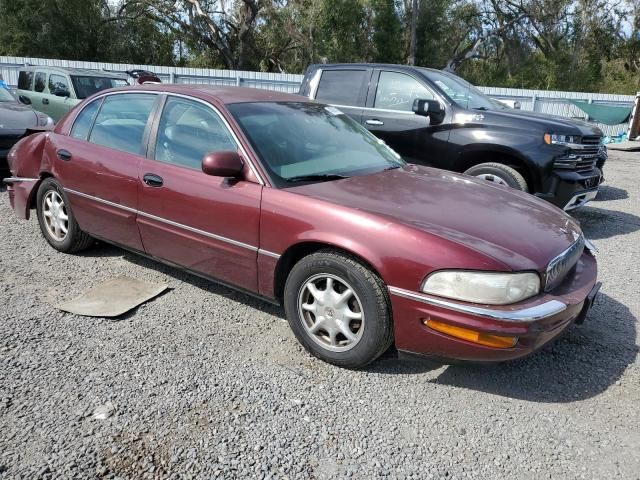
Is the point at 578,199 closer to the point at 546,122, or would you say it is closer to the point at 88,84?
the point at 546,122

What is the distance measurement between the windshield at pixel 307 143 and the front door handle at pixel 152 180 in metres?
0.72

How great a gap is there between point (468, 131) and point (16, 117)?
648 centimetres

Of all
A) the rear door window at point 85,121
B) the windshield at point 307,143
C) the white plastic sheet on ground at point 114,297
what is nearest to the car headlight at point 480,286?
the windshield at point 307,143

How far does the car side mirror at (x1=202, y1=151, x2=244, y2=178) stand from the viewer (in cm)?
328

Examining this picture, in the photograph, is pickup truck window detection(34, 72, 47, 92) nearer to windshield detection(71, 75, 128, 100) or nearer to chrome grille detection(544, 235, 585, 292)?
windshield detection(71, 75, 128, 100)

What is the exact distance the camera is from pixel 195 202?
141 inches

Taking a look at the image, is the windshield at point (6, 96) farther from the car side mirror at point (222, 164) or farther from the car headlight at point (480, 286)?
the car headlight at point (480, 286)

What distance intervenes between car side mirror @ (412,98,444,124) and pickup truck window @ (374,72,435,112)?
26cm

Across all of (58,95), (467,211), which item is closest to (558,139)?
(467,211)

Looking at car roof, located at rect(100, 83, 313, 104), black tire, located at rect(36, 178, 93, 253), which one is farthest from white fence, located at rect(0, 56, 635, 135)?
car roof, located at rect(100, 83, 313, 104)

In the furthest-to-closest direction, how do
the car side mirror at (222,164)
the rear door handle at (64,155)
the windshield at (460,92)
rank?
the windshield at (460,92), the rear door handle at (64,155), the car side mirror at (222,164)

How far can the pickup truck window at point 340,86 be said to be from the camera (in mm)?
7016

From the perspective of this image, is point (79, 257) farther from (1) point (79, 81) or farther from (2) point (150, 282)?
(1) point (79, 81)

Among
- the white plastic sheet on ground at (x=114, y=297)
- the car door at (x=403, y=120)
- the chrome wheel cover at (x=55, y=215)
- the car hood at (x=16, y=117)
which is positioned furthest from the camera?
the car hood at (x=16, y=117)
